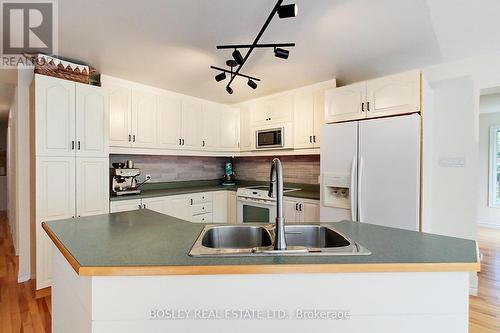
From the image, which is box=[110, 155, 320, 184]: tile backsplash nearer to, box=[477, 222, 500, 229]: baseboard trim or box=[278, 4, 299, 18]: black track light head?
box=[278, 4, 299, 18]: black track light head

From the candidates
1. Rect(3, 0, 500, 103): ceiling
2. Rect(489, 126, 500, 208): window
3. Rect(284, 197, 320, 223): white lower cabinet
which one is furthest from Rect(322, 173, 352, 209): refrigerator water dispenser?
Rect(489, 126, 500, 208): window

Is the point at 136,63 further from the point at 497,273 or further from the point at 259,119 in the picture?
the point at 497,273

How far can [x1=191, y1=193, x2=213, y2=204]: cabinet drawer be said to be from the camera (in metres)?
3.63

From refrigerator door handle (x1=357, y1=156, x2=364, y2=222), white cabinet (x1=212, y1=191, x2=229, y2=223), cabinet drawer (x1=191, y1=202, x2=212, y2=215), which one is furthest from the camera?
white cabinet (x1=212, y1=191, x2=229, y2=223)

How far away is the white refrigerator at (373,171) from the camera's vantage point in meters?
2.31

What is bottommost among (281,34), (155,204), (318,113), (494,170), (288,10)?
(155,204)

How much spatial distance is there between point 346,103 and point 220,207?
7.56ft

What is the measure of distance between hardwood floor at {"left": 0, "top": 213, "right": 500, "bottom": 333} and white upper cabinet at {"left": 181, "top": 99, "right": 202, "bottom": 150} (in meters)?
2.27

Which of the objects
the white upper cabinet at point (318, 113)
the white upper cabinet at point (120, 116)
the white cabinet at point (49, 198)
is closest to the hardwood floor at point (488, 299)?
the white upper cabinet at point (318, 113)

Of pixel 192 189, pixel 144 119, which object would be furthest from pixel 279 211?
A: pixel 192 189

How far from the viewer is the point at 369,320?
38.4 inches

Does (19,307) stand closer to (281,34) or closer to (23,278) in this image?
(23,278)

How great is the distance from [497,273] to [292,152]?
2.74 metres

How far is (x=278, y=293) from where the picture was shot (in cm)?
97
